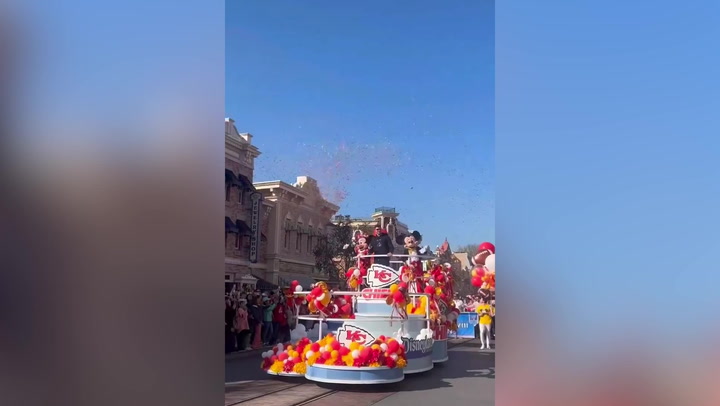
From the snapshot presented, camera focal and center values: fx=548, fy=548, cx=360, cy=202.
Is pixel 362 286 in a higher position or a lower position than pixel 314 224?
lower

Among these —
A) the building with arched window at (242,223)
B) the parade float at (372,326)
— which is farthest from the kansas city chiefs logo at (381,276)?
the building with arched window at (242,223)

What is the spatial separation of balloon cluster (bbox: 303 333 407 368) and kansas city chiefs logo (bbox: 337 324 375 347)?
0.47 ft

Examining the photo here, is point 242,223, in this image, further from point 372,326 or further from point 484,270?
point 484,270

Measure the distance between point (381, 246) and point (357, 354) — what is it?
6.72ft

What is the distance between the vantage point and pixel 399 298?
466cm

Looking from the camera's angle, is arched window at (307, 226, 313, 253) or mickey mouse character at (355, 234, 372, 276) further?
arched window at (307, 226, 313, 253)

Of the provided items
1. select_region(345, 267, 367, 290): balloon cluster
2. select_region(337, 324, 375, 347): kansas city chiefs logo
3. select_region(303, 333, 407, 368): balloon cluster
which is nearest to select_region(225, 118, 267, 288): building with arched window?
select_region(345, 267, 367, 290): balloon cluster

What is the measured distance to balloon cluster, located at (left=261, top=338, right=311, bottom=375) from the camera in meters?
4.28

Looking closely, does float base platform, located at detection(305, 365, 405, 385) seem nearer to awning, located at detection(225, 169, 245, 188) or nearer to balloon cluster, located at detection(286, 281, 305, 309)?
balloon cluster, located at detection(286, 281, 305, 309)
